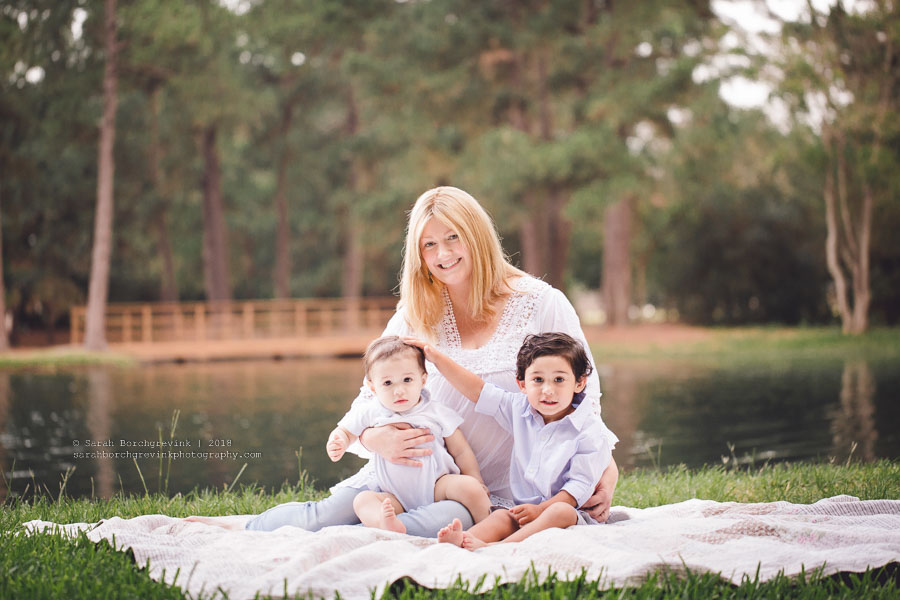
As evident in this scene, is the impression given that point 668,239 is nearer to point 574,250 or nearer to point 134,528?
point 574,250

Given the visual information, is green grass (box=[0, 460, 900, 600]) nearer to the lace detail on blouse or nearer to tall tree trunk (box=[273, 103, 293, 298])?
the lace detail on blouse

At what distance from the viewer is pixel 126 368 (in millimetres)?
17047

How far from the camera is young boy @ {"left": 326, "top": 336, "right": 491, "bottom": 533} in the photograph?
3340 mm

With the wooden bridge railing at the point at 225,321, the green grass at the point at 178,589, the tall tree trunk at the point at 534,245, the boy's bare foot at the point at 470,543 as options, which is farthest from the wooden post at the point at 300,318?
the boy's bare foot at the point at 470,543

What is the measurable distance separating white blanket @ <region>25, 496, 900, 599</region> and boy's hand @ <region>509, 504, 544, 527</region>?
194 millimetres

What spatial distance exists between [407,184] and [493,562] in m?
21.2

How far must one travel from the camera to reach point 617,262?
2203 centimetres

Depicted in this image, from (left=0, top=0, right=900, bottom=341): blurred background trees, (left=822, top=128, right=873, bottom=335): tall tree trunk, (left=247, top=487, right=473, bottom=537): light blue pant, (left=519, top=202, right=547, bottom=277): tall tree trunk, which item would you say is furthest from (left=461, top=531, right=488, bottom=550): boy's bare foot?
(left=519, top=202, right=547, bottom=277): tall tree trunk

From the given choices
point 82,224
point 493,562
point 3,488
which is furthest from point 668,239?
point 493,562

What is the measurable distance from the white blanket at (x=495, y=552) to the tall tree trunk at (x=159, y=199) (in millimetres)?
20288

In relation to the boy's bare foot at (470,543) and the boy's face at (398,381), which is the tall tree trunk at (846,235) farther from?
the boy's bare foot at (470,543)

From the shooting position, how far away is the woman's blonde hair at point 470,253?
147 inches

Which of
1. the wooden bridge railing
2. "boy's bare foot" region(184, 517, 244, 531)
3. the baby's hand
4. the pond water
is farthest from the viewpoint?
the wooden bridge railing

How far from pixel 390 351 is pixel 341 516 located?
72cm
